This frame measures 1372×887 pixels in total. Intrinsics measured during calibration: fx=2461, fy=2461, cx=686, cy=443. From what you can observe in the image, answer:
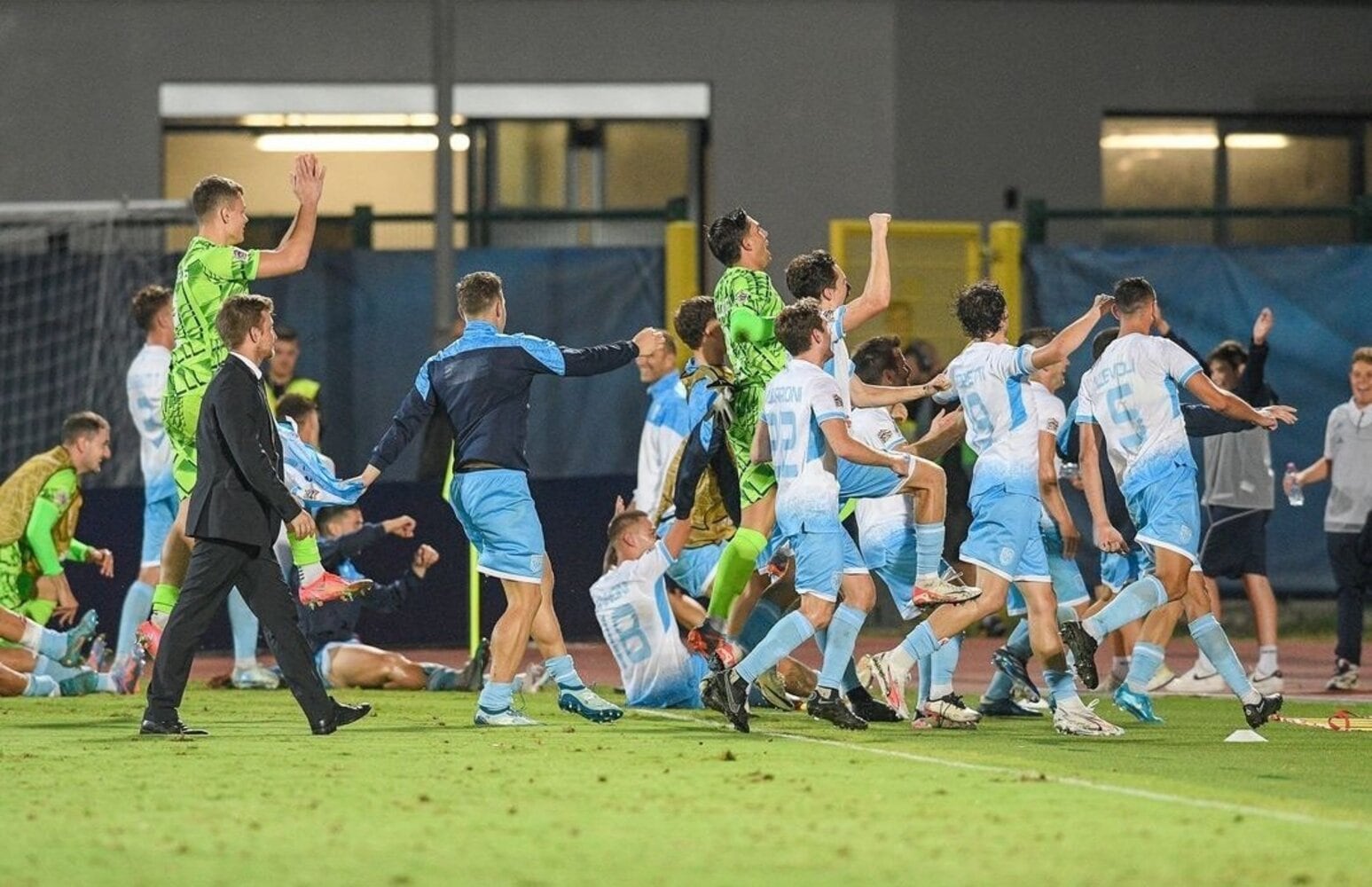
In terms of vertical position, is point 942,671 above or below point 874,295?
below

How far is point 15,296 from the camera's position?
1794 cm

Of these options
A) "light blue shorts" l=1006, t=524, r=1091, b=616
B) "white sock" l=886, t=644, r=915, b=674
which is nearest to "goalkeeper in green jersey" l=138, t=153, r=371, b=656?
"white sock" l=886, t=644, r=915, b=674

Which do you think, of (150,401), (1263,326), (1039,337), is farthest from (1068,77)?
(150,401)

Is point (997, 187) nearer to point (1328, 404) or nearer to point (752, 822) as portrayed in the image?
point (1328, 404)

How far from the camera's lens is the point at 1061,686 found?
37.3 ft

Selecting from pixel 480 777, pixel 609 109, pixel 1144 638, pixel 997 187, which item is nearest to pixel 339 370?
pixel 609 109

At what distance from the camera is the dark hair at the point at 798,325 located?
435 inches

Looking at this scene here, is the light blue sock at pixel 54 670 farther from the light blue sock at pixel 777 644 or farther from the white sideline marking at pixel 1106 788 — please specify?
the light blue sock at pixel 777 644

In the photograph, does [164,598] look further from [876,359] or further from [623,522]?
[876,359]

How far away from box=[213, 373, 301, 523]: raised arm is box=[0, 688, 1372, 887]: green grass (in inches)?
42.0

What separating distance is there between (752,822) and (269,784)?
2.06 m

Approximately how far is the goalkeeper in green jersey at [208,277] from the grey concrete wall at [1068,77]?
10390 mm

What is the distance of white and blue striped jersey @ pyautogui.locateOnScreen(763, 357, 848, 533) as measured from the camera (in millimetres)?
11000

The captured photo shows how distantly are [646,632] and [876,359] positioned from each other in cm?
185
